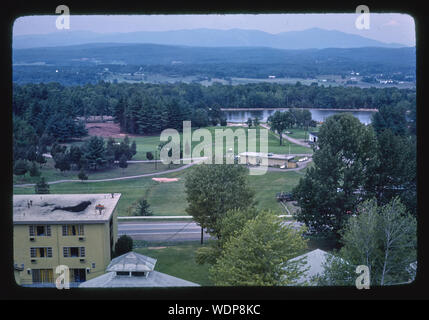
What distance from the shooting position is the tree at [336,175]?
357cm

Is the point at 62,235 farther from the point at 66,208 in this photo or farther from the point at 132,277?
the point at 132,277

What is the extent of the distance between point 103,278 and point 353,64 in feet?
8.68

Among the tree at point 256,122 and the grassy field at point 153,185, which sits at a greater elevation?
the tree at point 256,122

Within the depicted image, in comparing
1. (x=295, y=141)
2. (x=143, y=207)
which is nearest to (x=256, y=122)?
(x=295, y=141)

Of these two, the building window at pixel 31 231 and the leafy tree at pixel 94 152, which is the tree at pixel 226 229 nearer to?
the leafy tree at pixel 94 152

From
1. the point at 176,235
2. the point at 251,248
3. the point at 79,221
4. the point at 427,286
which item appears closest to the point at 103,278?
the point at 79,221

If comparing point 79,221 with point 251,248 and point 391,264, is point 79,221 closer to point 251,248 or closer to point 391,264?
point 251,248

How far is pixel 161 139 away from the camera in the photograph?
3.15m

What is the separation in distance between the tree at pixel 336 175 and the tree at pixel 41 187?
2.02 m

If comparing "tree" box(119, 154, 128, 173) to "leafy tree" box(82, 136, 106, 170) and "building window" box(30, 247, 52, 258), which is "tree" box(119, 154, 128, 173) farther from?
"building window" box(30, 247, 52, 258)

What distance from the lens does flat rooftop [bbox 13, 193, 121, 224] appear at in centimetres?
269

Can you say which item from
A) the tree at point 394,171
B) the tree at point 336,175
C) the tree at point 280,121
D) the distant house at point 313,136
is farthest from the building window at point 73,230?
the tree at point 394,171

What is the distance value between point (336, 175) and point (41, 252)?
2570 millimetres

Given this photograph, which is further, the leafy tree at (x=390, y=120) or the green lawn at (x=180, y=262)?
the leafy tree at (x=390, y=120)
